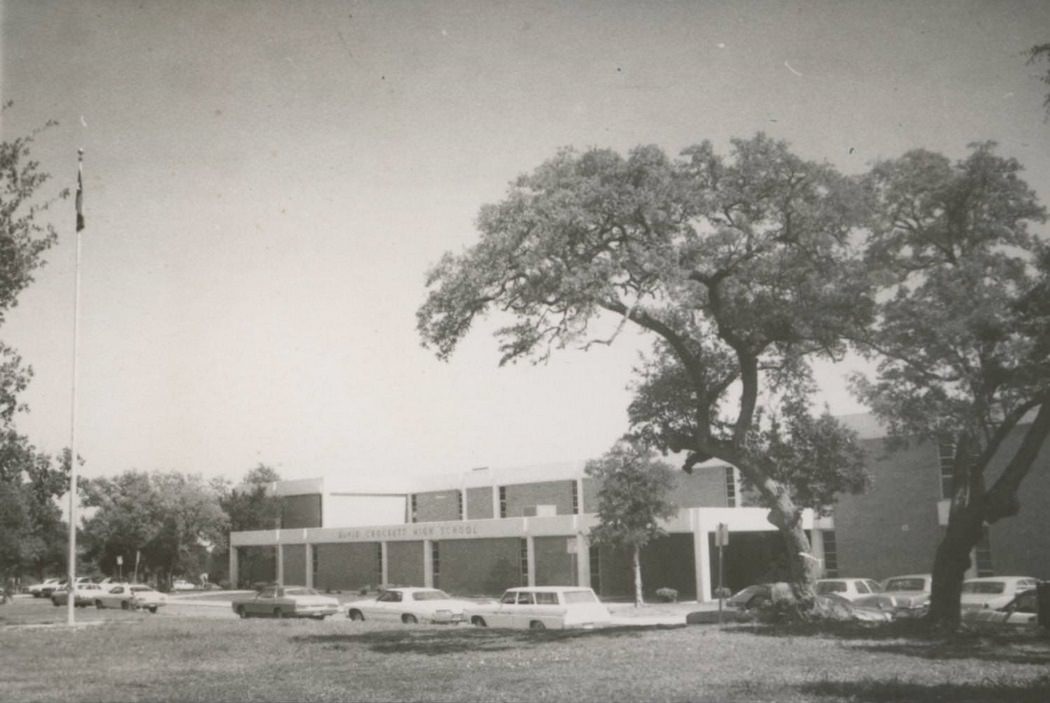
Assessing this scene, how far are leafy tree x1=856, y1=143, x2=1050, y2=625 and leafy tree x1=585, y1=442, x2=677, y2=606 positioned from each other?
51.8 feet

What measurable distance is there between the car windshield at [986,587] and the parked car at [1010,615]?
98cm

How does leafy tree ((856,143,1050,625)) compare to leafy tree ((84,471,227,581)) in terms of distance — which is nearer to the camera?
leafy tree ((856,143,1050,625))

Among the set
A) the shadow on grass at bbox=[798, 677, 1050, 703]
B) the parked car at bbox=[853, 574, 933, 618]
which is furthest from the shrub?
the shadow on grass at bbox=[798, 677, 1050, 703]

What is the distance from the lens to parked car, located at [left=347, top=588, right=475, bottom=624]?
3281cm

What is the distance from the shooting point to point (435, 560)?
56000 mm

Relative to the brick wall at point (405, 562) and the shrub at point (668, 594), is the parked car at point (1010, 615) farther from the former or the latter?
the brick wall at point (405, 562)

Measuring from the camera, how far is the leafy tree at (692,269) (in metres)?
22.2

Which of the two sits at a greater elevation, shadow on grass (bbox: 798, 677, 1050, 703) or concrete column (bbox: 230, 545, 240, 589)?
shadow on grass (bbox: 798, 677, 1050, 703)

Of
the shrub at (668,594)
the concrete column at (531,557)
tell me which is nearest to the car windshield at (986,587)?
the shrub at (668,594)

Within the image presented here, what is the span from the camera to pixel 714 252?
2472 cm

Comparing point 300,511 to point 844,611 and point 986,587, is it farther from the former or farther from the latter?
point 844,611

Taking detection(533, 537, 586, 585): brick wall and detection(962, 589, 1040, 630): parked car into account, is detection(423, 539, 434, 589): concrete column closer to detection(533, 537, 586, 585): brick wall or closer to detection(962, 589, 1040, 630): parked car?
detection(533, 537, 586, 585): brick wall

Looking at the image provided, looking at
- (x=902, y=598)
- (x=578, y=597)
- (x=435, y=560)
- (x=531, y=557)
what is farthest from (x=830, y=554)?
(x=578, y=597)

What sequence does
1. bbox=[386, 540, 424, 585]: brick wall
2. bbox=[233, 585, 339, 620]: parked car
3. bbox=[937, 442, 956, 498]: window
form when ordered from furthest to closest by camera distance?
bbox=[386, 540, 424, 585]: brick wall
bbox=[937, 442, 956, 498]: window
bbox=[233, 585, 339, 620]: parked car
